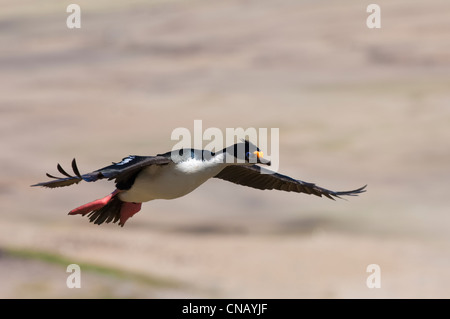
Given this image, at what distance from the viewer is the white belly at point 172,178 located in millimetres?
11938

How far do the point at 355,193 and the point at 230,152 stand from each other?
2.95 m

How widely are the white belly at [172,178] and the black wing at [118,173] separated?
158 mm

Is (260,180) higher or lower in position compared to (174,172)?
higher

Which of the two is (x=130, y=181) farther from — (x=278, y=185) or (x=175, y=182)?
(x=278, y=185)

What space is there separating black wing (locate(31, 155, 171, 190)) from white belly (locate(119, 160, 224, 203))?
158mm

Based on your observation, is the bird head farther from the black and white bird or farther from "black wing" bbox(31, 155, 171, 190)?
"black wing" bbox(31, 155, 171, 190)

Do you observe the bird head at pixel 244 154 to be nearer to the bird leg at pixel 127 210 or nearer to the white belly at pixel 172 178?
the white belly at pixel 172 178

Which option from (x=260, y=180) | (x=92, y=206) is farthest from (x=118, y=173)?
(x=260, y=180)

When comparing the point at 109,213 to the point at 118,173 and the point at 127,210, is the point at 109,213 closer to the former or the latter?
the point at 127,210

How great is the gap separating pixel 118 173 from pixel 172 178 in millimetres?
1366

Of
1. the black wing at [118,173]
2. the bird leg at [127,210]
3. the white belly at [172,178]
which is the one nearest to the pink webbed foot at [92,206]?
the black wing at [118,173]

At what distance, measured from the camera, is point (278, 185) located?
14.0 metres

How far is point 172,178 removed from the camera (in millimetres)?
11961

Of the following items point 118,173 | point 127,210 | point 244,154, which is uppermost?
point 244,154
